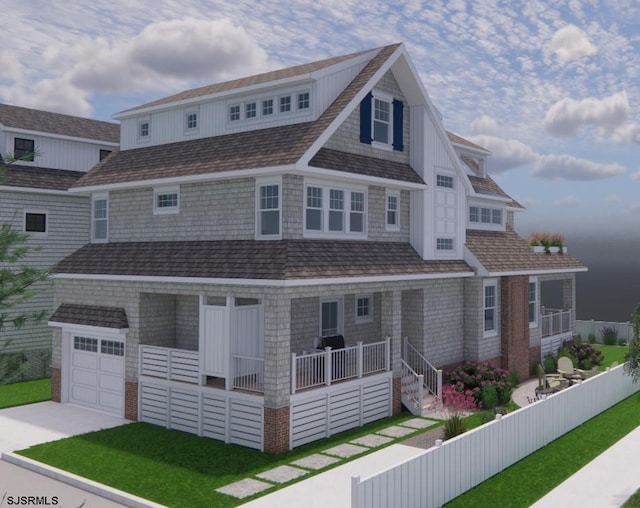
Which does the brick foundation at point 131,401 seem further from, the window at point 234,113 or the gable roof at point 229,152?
the window at point 234,113

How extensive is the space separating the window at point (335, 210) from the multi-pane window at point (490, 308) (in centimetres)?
731

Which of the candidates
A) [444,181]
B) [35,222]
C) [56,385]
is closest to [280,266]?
[444,181]

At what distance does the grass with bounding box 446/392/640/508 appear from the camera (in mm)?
13008

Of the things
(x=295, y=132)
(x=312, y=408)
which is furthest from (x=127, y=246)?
(x=312, y=408)

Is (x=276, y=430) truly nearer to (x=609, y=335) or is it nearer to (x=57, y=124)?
(x=57, y=124)

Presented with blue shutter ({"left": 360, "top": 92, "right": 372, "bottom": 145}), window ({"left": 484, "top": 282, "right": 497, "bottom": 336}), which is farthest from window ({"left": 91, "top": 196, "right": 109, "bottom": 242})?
window ({"left": 484, "top": 282, "right": 497, "bottom": 336})

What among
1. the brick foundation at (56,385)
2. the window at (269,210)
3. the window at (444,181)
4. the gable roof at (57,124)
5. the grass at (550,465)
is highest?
the gable roof at (57,124)

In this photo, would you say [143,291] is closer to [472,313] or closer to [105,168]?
[105,168]

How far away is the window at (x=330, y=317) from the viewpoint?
21.2 m

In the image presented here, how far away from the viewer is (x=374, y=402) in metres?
19.2

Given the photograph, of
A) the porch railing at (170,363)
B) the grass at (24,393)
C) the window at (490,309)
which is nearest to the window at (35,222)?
the grass at (24,393)

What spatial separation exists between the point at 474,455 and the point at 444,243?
443 inches

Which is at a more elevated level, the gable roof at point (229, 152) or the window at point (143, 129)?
the window at point (143, 129)

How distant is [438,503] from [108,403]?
11917 millimetres
